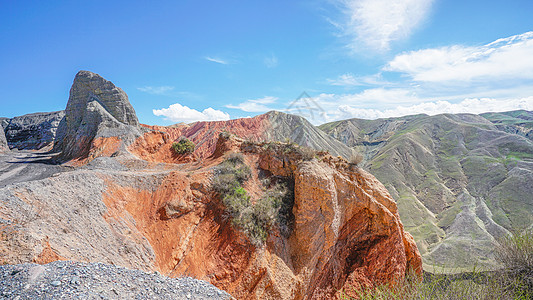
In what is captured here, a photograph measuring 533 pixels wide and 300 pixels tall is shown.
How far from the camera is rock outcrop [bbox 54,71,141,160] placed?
95.8 ft

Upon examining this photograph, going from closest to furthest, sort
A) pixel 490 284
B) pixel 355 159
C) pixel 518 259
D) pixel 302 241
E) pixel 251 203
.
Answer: pixel 490 284
pixel 518 259
pixel 302 241
pixel 251 203
pixel 355 159

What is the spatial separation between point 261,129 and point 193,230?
6433 cm

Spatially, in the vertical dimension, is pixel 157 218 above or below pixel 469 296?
above

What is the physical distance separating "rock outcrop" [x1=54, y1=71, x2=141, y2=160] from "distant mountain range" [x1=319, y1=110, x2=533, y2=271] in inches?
1526

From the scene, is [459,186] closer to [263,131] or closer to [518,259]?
[263,131]

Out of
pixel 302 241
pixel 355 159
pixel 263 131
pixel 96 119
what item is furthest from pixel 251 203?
pixel 263 131

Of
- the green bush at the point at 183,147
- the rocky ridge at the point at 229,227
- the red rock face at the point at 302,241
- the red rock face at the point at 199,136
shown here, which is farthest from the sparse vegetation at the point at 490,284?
the red rock face at the point at 199,136

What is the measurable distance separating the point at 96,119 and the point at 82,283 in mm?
33592

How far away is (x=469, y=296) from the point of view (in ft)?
19.9

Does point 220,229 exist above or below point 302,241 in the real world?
above

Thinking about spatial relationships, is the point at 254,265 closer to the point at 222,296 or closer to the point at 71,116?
the point at 222,296

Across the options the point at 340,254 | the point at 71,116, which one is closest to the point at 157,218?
the point at 340,254

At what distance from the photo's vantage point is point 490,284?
22.5 ft

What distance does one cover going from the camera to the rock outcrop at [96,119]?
95.8ft
